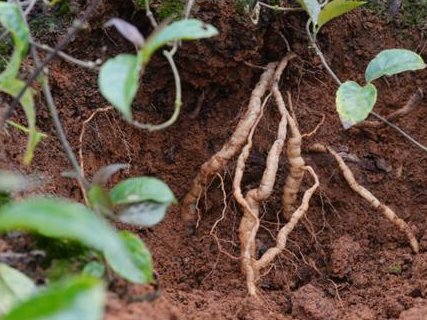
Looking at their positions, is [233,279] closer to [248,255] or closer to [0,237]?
[248,255]

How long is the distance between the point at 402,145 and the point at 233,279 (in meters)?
0.63

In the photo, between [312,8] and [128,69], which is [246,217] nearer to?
[312,8]

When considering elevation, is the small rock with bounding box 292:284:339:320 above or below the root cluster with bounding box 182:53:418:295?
below

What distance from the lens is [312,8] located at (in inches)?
62.5

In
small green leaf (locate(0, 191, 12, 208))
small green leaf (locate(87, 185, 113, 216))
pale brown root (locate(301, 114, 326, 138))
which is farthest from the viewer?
pale brown root (locate(301, 114, 326, 138))

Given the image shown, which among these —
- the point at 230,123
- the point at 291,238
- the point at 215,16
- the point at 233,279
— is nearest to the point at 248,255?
the point at 233,279

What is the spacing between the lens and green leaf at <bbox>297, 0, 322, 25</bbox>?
158 centimetres

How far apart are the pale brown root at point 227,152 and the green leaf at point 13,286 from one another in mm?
822

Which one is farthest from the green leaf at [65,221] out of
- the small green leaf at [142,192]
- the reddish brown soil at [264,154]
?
the reddish brown soil at [264,154]

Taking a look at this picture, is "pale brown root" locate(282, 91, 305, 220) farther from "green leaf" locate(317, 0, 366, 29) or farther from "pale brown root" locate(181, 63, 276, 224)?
"green leaf" locate(317, 0, 366, 29)

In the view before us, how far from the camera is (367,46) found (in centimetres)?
182

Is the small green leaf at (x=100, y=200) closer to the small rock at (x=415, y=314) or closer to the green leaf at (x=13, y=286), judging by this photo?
the green leaf at (x=13, y=286)

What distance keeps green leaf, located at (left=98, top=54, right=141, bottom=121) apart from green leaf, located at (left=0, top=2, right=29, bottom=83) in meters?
0.22

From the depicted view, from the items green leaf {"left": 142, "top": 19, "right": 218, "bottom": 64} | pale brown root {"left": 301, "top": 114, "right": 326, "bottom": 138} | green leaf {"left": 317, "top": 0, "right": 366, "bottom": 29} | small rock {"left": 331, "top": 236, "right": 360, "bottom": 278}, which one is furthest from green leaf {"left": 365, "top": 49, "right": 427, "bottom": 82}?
green leaf {"left": 142, "top": 19, "right": 218, "bottom": 64}
